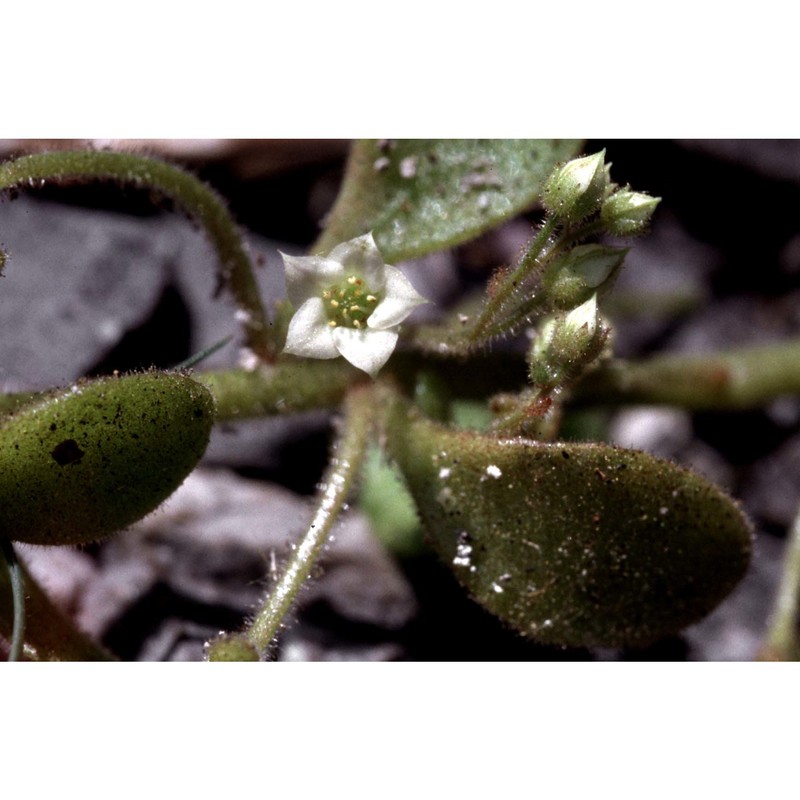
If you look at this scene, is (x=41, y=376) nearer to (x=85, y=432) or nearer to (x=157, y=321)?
(x=157, y=321)

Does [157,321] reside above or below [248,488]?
above

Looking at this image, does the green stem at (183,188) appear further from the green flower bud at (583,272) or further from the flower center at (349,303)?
the green flower bud at (583,272)

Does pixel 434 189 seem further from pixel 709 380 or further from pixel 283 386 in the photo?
pixel 709 380

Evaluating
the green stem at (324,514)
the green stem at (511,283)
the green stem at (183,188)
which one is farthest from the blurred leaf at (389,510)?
the green stem at (511,283)

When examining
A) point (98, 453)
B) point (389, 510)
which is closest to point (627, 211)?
point (98, 453)

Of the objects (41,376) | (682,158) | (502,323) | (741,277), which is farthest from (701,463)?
(41,376)

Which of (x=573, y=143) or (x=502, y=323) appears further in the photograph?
(x=573, y=143)
